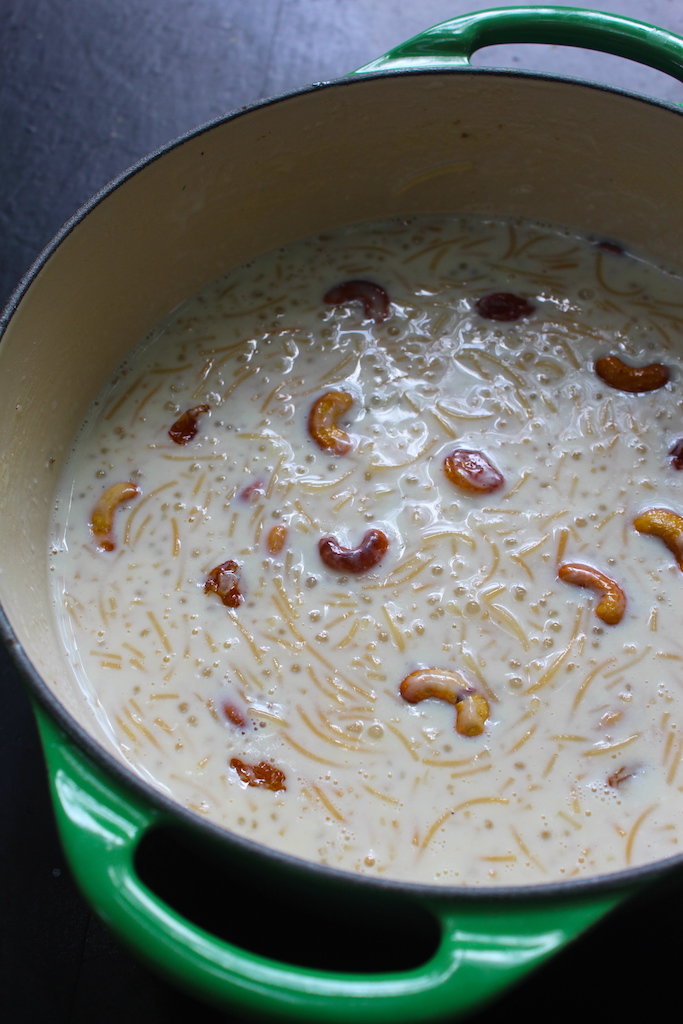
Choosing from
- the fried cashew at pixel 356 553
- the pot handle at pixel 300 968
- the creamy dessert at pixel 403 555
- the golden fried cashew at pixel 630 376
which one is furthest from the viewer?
the golden fried cashew at pixel 630 376

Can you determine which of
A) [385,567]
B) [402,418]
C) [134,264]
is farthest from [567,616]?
[134,264]

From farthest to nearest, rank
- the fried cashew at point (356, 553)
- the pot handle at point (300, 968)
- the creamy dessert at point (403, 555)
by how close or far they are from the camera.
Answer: the fried cashew at point (356, 553) < the creamy dessert at point (403, 555) < the pot handle at point (300, 968)

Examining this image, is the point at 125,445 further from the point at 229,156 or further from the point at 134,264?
the point at 229,156

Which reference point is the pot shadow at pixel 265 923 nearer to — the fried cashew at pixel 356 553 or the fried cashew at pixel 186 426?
the fried cashew at pixel 356 553

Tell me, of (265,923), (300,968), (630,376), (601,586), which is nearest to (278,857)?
(300,968)

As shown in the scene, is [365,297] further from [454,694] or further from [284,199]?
[454,694]

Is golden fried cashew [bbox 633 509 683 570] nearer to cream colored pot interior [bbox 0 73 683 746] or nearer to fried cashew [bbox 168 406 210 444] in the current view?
cream colored pot interior [bbox 0 73 683 746]

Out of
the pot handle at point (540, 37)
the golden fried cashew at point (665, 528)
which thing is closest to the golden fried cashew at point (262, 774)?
the golden fried cashew at point (665, 528)
